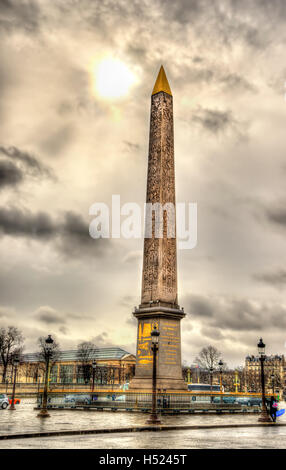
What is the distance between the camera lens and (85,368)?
96.5 meters

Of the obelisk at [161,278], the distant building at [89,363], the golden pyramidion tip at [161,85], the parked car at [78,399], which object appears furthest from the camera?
the distant building at [89,363]

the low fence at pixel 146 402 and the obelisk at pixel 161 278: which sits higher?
the obelisk at pixel 161 278

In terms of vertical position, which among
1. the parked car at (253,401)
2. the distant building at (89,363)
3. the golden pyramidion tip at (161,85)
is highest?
the golden pyramidion tip at (161,85)

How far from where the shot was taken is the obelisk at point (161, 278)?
30.0 m

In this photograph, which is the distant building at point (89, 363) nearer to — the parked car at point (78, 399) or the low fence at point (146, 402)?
the parked car at point (78, 399)

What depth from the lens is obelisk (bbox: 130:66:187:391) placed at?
98.5ft

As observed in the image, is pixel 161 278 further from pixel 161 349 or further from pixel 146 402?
pixel 146 402

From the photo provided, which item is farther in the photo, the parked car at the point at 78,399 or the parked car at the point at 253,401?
the parked car at the point at 253,401

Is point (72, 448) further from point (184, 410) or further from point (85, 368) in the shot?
point (85, 368)

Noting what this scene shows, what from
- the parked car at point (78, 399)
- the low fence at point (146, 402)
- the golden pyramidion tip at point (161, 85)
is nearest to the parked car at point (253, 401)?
the low fence at point (146, 402)

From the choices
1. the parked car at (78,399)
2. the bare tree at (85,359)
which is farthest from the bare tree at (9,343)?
the parked car at (78,399)

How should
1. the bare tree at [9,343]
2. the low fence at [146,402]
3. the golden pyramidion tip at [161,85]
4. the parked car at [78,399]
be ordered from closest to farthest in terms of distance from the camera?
the low fence at [146,402]
the parked car at [78,399]
the golden pyramidion tip at [161,85]
the bare tree at [9,343]
